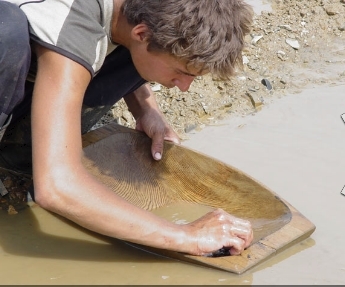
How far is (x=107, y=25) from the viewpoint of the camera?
2670mm

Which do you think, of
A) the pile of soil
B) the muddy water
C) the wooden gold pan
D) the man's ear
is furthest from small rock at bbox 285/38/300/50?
the man's ear

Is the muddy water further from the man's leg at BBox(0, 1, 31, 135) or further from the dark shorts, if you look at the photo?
the man's leg at BBox(0, 1, 31, 135)

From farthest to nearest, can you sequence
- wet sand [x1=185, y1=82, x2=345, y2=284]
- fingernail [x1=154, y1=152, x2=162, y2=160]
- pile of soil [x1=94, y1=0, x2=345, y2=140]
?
pile of soil [x1=94, y1=0, x2=345, y2=140], fingernail [x1=154, y1=152, x2=162, y2=160], wet sand [x1=185, y1=82, x2=345, y2=284]

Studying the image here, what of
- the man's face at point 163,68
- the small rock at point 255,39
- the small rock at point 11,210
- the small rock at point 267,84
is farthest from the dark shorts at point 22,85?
the small rock at point 255,39

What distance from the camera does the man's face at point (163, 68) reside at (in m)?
2.61

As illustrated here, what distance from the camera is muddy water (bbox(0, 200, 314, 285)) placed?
2588mm

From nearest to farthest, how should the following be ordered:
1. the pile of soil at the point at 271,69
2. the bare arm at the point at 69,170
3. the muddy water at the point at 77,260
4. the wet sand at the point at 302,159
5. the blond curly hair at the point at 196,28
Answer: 1. the bare arm at the point at 69,170
2. the blond curly hair at the point at 196,28
3. the muddy water at the point at 77,260
4. the wet sand at the point at 302,159
5. the pile of soil at the point at 271,69

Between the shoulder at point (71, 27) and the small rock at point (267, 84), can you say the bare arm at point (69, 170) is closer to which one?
the shoulder at point (71, 27)

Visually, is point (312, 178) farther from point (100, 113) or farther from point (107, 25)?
point (107, 25)

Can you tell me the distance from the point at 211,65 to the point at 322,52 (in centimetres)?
261

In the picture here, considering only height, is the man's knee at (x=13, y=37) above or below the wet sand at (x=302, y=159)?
above

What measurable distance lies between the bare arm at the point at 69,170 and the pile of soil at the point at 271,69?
58.0 inches

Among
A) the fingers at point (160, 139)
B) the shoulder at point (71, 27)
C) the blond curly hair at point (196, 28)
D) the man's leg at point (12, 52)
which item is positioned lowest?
the fingers at point (160, 139)

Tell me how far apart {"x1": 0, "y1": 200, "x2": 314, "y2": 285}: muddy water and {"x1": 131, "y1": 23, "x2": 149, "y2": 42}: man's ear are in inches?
31.6
